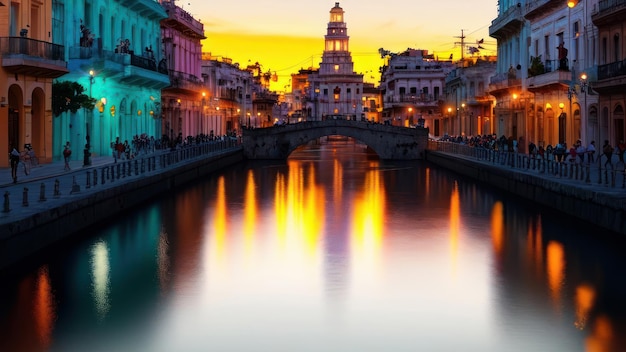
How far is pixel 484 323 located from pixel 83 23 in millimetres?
41188

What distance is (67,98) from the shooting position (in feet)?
161

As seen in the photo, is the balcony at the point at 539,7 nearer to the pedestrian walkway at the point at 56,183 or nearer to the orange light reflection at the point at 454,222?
the orange light reflection at the point at 454,222

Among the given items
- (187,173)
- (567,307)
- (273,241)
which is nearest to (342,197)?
(187,173)

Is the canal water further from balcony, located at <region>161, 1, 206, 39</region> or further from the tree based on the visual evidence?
balcony, located at <region>161, 1, 206, 39</region>

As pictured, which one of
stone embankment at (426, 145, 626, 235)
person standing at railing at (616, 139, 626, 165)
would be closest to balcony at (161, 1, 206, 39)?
stone embankment at (426, 145, 626, 235)

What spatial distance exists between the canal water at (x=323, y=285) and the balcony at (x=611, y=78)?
1059 centimetres

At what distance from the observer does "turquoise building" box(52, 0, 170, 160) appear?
171 ft

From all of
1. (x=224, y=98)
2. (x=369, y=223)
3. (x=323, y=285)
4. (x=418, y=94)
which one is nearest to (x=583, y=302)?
(x=323, y=285)

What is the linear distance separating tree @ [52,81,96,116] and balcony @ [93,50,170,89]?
158 inches

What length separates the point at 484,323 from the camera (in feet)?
61.1

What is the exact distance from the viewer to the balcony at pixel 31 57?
135 ft

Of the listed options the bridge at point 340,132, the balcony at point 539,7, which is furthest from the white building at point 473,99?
the balcony at point 539,7

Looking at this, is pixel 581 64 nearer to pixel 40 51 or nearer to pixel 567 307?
pixel 40 51

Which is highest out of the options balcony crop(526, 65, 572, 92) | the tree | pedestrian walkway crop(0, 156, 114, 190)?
balcony crop(526, 65, 572, 92)
